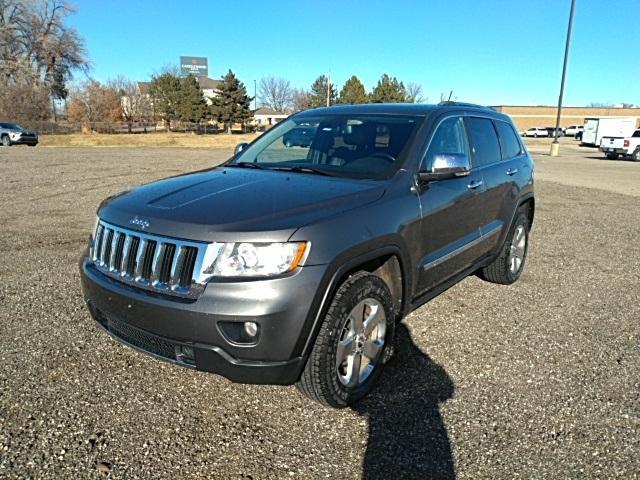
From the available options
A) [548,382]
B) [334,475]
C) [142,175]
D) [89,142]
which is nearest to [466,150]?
[548,382]

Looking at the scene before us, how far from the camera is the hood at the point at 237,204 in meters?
2.42

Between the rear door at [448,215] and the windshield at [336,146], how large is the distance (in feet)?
0.89

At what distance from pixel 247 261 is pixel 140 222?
2.32 ft

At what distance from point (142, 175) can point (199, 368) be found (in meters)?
12.4

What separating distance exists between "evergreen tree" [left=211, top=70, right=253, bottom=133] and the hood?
61488mm

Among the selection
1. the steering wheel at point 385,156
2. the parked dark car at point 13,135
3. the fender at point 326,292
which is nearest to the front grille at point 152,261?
the fender at point 326,292

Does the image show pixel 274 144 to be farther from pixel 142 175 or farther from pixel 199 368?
pixel 142 175

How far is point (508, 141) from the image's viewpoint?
507 centimetres

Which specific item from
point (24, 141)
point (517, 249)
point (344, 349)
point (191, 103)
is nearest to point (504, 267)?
point (517, 249)

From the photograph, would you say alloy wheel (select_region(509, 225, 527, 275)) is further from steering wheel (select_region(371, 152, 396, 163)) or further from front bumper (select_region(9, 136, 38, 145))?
front bumper (select_region(9, 136, 38, 145))

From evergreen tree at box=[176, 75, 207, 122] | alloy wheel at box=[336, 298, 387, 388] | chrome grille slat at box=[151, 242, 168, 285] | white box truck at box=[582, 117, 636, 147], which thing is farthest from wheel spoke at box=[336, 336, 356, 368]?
evergreen tree at box=[176, 75, 207, 122]

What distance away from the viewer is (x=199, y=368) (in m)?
2.48

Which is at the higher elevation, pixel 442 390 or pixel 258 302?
pixel 258 302

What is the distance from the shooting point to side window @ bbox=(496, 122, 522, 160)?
16.1 ft
